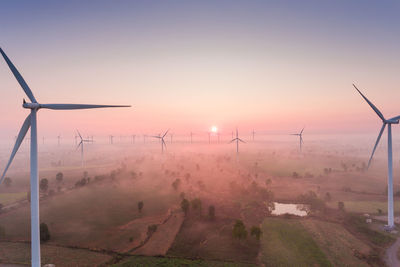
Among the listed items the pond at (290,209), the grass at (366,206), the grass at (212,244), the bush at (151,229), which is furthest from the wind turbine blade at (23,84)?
the grass at (366,206)

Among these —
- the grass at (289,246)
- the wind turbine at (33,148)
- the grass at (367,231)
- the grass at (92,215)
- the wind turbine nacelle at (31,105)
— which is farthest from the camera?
the grass at (92,215)

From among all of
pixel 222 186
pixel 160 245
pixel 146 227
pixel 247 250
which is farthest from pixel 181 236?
pixel 222 186

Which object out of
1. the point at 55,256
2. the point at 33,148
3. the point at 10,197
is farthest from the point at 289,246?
the point at 10,197

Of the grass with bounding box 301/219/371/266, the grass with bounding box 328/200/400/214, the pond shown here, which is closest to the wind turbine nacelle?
the grass with bounding box 301/219/371/266

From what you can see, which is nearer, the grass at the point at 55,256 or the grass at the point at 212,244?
the grass at the point at 55,256

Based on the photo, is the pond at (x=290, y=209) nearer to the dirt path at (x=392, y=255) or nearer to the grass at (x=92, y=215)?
the dirt path at (x=392, y=255)

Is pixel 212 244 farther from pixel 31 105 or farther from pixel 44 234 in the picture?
pixel 31 105
